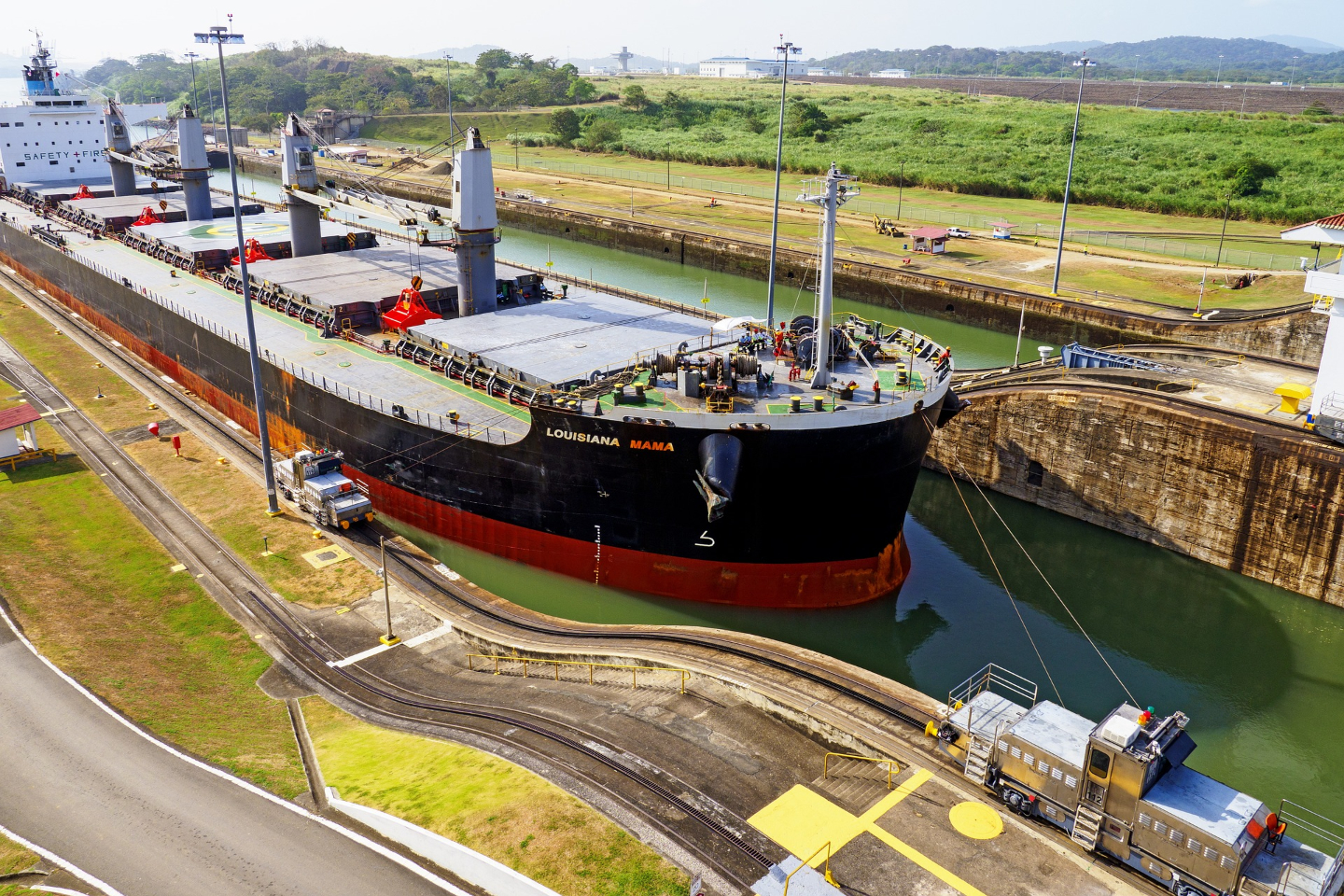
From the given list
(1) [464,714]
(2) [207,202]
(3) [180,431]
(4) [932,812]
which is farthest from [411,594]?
(2) [207,202]

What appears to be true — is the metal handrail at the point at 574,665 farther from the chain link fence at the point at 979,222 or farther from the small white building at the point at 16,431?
the chain link fence at the point at 979,222

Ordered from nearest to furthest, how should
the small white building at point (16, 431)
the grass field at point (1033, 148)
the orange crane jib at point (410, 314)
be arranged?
the small white building at point (16, 431)
the orange crane jib at point (410, 314)
the grass field at point (1033, 148)

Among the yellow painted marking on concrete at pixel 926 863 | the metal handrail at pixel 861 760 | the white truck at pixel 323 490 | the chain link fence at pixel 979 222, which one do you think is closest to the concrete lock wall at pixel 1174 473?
the chain link fence at pixel 979 222

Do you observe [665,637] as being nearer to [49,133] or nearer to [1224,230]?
[1224,230]

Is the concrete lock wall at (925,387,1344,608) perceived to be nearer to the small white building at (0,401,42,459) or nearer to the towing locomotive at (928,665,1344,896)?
the towing locomotive at (928,665,1344,896)

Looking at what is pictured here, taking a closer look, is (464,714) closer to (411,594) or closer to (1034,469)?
(411,594)
